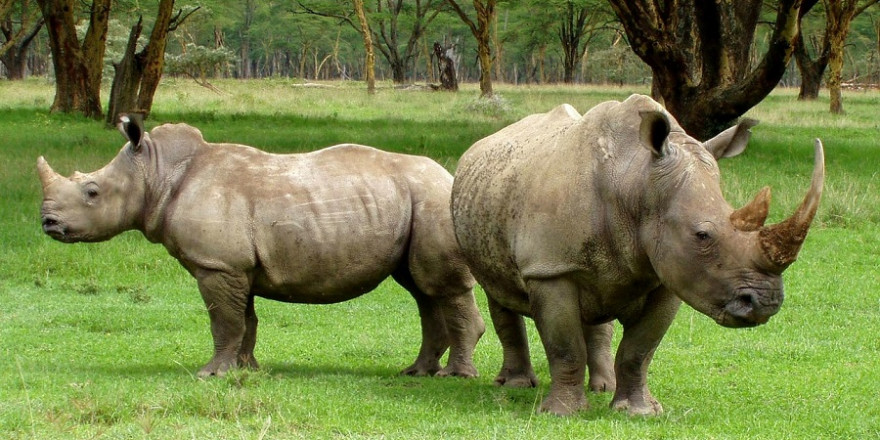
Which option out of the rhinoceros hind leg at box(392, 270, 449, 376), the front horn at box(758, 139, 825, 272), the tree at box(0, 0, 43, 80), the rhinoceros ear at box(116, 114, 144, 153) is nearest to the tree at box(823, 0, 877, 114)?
the tree at box(0, 0, 43, 80)

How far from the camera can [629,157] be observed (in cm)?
611

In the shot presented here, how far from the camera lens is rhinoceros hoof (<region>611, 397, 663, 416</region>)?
627 cm

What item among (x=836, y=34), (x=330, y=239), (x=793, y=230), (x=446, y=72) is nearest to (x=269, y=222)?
(x=330, y=239)

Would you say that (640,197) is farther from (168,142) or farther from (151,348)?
(151,348)

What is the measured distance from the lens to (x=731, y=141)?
6.43m

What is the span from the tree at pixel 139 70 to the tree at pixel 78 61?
10.6 feet

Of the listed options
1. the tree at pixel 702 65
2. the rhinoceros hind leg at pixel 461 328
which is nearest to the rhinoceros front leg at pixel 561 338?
the rhinoceros hind leg at pixel 461 328

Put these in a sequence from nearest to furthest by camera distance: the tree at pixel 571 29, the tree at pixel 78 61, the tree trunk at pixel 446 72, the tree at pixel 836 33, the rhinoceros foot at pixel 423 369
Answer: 1. the rhinoceros foot at pixel 423 369
2. the tree at pixel 78 61
3. the tree at pixel 836 33
4. the tree trunk at pixel 446 72
5. the tree at pixel 571 29

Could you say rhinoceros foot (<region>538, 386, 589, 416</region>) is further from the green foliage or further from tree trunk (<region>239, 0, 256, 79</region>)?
tree trunk (<region>239, 0, 256, 79</region>)

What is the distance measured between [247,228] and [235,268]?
26 centimetres

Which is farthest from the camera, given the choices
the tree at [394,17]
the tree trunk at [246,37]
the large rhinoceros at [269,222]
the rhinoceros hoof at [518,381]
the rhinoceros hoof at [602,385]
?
the tree trunk at [246,37]

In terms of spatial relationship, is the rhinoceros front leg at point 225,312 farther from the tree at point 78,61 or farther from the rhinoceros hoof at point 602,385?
the tree at point 78,61

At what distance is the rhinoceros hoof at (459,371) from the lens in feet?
25.5

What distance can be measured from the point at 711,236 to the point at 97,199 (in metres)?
3.96
